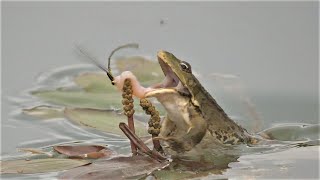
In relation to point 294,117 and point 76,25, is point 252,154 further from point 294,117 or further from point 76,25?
point 76,25

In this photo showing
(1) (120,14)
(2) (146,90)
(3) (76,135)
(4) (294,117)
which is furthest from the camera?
(1) (120,14)

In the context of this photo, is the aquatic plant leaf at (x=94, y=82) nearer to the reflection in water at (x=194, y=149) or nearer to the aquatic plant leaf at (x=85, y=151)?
the reflection in water at (x=194, y=149)

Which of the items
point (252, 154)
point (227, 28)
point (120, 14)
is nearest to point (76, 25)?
point (120, 14)

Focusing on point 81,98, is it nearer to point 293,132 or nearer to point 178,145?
point 178,145

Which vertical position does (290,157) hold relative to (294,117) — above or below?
below

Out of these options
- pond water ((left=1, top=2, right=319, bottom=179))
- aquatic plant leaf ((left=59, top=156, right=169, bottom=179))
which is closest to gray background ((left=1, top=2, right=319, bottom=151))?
pond water ((left=1, top=2, right=319, bottom=179))

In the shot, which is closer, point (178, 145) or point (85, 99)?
point (178, 145)

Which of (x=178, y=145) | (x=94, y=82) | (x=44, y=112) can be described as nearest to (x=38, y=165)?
→ (x=178, y=145)
